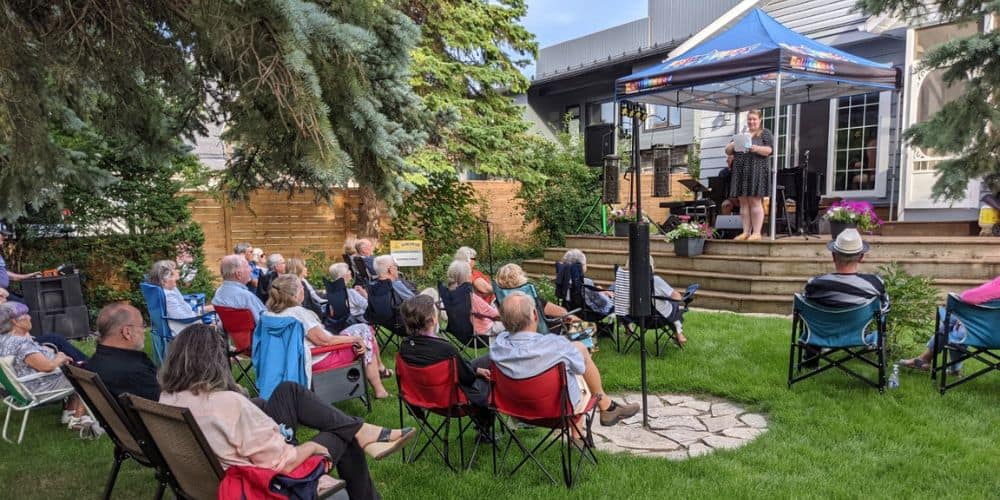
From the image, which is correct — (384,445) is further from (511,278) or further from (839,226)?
(839,226)

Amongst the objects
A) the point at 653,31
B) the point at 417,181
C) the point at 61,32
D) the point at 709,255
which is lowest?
the point at 709,255

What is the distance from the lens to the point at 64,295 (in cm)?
717

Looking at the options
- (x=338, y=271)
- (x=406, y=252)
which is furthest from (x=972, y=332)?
(x=406, y=252)

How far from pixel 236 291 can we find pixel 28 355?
4.49 ft

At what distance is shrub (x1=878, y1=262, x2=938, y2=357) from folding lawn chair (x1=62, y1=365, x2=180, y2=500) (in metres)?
4.91

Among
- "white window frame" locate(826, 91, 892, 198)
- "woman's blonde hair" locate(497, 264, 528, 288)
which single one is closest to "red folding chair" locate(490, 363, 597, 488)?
"woman's blonde hair" locate(497, 264, 528, 288)

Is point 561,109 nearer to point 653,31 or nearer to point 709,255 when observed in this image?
point 653,31

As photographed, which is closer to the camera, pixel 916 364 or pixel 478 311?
pixel 916 364

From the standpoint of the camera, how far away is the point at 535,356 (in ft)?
10.8

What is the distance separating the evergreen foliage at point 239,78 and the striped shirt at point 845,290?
10.1 ft

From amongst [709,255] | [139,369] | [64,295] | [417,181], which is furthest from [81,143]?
[709,255]

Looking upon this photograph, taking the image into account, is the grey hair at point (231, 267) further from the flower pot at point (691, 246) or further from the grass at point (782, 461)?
the flower pot at point (691, 246)

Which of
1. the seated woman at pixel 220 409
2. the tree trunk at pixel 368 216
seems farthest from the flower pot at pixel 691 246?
the seated woman at pixel 220 409

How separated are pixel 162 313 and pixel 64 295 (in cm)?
295
